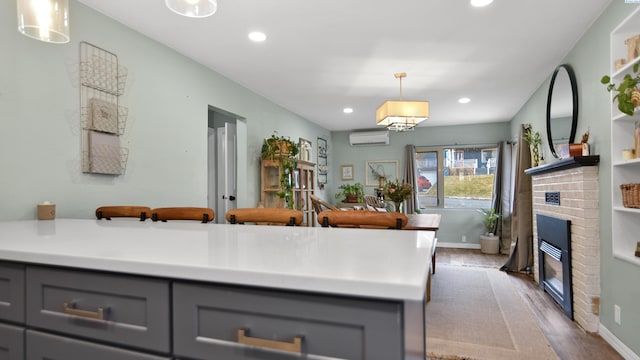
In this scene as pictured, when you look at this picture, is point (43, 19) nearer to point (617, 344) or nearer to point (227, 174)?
point (227, 174)

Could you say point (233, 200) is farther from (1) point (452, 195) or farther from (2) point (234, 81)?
(1) point (452, 195)

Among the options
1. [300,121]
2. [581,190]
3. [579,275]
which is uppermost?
[300,121]

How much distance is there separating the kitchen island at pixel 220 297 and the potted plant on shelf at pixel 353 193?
6115 millimetres

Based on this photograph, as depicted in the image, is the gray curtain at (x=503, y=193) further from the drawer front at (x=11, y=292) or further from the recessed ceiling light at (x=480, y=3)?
the drawer front at (x=11, y=292)

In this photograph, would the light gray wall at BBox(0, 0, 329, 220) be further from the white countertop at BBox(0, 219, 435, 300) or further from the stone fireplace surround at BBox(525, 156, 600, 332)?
the stone fireplace surround at BBox(525, 156, 600, 332)

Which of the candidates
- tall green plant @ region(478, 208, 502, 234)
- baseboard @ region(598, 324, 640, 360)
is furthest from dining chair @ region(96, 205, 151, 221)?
tall green plant @ region(478, 208, 502, 234)

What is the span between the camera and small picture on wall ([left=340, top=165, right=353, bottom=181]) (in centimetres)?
769

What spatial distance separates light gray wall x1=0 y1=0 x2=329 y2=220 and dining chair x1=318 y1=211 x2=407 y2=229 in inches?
67.2

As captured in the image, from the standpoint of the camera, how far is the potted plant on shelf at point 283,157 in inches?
178

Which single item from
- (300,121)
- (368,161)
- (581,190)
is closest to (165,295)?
(581,190)

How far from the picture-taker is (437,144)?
712 cm

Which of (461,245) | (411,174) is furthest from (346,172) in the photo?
(461,245)

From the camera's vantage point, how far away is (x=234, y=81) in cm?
412

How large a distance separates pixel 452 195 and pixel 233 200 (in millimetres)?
4646
